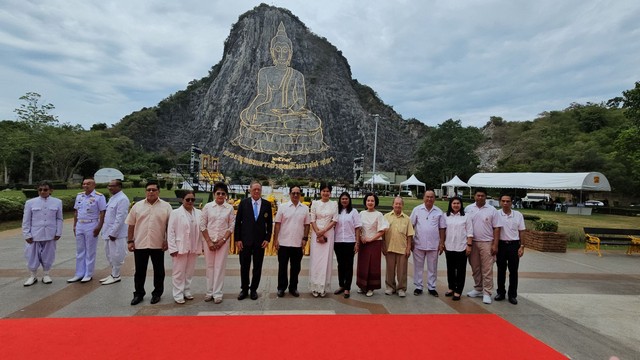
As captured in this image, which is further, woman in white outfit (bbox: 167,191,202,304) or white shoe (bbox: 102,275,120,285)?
white shoe (bbox: 102,275,120,285)

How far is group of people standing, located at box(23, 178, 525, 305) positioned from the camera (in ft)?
14.2

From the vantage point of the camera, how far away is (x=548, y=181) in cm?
2255

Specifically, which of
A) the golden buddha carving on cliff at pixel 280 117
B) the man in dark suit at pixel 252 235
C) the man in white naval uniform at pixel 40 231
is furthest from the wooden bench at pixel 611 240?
the golden buddha carving on cliff at pixel 280 117

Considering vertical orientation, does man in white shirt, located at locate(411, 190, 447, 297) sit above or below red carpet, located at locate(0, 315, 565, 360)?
above

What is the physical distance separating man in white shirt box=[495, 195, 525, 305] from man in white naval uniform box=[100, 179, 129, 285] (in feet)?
17.8

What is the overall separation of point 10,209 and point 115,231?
8.88 metres

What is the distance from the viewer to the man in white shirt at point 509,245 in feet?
15.3

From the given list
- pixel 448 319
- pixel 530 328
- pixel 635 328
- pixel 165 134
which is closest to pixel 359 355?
pixel 448 319

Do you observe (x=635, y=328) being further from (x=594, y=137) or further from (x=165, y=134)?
(x=165, y=134)

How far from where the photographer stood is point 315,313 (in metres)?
3.98

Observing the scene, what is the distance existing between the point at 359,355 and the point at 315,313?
3.65 ft

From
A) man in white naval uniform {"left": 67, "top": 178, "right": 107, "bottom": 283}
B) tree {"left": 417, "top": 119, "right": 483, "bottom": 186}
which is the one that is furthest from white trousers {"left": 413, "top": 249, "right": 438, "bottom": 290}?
tree {"left": 417, "top": 119, "right": 483, "bottom": 186}

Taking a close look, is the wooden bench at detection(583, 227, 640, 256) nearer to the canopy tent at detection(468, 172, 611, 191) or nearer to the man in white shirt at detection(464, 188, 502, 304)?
the man in white shirt at detection(464, 188, 502, 304)

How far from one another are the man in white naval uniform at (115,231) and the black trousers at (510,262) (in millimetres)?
5409
